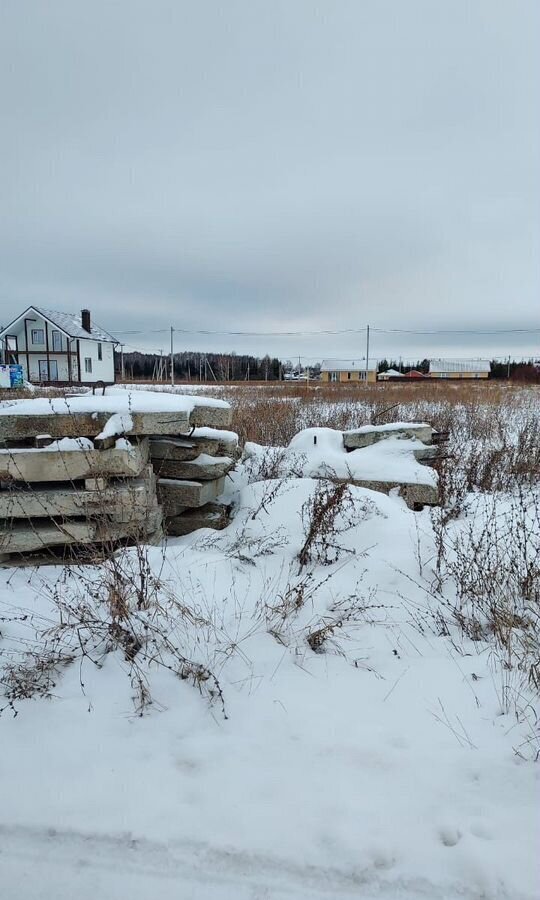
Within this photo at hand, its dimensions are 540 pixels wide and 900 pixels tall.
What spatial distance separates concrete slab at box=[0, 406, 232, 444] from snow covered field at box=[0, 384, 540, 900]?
4.74 ft

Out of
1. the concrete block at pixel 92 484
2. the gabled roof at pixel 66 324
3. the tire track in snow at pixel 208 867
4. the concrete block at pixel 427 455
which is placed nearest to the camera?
the tire track in snow at pixel 208 867

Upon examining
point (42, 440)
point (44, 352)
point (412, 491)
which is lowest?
point (412, 491)

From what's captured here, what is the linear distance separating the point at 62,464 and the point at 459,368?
8657 cm

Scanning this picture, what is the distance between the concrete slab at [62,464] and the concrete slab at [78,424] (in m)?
0.19

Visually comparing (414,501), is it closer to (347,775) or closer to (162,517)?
(162,517)

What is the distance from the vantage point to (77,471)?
15.5ft

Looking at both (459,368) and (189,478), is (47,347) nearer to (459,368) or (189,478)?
(189,478)

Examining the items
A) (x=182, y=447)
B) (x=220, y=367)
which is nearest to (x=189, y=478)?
(x=182, y=447)

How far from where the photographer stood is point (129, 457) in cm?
479

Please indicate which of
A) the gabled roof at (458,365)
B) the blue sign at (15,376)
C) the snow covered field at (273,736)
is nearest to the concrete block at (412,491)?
the snow covered field at (273,736)

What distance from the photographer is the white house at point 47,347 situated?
3706cm

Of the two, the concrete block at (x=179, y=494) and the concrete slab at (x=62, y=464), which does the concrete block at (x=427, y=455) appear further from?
the concrete slab at (x=62, y=464)

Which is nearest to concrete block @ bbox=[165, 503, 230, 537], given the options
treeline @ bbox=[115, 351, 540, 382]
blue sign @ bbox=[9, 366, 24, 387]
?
blue sign @ bbox=[9, 366, 24, 387]

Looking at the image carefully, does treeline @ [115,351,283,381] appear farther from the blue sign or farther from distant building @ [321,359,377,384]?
the blue sign
